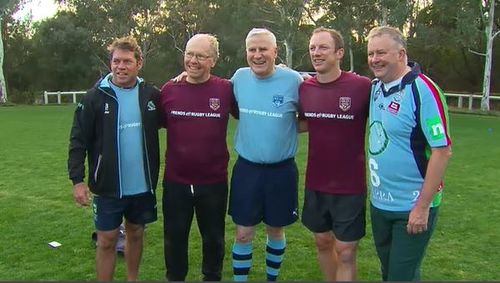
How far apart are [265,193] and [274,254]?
1.75 feet

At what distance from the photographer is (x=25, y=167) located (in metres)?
10.1

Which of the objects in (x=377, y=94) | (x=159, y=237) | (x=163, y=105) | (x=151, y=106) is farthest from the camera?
(x=159, y=237)

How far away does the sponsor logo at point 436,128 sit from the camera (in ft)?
10.3

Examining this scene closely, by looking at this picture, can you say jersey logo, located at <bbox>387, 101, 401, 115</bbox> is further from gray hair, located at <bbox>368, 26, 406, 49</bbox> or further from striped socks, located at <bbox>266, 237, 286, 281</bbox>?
striped socks, located at <bbox>266, 237, 286, 281</bbox>

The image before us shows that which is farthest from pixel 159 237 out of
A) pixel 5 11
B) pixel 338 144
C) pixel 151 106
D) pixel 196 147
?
pixel 5 11

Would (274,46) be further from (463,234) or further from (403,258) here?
(463,234)

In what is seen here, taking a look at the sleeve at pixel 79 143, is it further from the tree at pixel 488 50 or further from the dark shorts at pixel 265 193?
the tree at pixel 488 50

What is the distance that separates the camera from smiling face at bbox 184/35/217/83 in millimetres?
4074

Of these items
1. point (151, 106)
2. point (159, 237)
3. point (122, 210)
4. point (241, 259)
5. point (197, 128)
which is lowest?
point (159, 237)

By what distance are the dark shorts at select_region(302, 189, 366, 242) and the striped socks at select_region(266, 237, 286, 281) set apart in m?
0.48

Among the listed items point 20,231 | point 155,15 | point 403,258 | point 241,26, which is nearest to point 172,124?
point 403,258

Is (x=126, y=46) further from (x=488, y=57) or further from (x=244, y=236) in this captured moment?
(x=488, y=57)

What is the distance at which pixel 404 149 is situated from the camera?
3.24 metres

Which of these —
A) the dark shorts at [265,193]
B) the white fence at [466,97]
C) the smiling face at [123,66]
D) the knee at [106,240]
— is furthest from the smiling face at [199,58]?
the white fence at [466,97]
